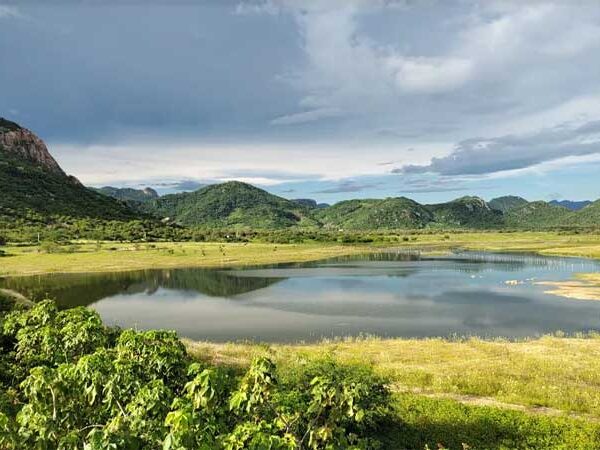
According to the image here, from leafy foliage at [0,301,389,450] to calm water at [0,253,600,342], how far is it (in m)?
28.3

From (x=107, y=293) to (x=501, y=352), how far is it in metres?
69.1

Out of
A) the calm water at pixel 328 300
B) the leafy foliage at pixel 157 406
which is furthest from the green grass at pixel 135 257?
the leafy foliage at pixel 157 406

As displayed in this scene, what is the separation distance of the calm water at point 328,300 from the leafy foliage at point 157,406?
2831 cm

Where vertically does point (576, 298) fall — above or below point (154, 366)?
below

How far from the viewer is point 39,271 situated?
356 feet

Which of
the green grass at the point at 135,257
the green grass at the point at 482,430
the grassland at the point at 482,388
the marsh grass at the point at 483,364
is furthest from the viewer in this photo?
the green grass at the point at 135,257

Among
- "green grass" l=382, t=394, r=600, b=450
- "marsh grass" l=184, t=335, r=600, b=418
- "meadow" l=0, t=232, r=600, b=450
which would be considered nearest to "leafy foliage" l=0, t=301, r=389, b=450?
"green grass" l=382, t=394, r=600, b=450

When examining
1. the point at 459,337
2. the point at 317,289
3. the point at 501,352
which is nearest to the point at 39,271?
the point at 317,289

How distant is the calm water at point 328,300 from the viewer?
54062mm

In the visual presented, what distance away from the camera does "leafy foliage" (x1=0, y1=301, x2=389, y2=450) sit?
9500 millimetres

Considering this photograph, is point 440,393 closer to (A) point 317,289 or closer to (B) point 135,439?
(B) point 135,439

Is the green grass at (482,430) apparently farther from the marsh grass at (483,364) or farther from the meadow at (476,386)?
the marsh grass at (483,364)

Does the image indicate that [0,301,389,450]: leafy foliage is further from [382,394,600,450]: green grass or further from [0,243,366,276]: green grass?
[0,243,366,276]: green grass

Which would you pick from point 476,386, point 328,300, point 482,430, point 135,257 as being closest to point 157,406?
point 482,430
